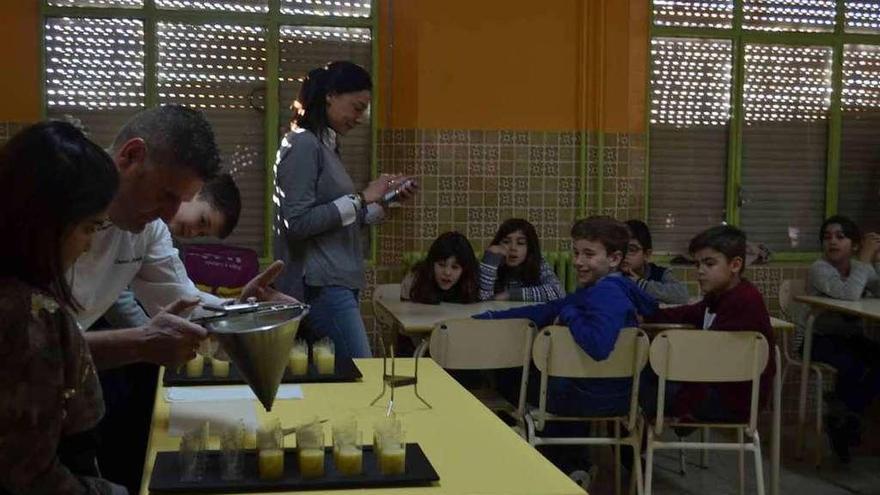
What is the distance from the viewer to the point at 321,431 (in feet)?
6.16

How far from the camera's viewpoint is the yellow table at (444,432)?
1771 millimetres

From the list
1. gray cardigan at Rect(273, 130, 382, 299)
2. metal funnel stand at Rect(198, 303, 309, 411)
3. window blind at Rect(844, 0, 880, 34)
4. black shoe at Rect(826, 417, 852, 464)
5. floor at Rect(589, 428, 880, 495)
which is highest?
window blind at Rect(844, 0, 880, 34)

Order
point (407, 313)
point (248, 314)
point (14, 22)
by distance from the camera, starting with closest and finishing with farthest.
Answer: point (248, 314), point (407, 313), point (14, 22)

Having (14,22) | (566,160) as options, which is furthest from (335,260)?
(14,22)

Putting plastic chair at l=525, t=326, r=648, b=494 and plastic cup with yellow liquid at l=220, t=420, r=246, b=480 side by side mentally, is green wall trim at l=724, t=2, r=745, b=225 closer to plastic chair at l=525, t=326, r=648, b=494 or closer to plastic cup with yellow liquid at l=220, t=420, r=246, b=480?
plastic chair at l=525, t=326, r=648, b=494

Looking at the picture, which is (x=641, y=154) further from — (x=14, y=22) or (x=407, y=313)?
(x=14, y=22)

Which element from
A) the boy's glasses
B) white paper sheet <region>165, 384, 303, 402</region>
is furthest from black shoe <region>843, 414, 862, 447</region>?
white paper sheet <region>165, 384, 303, 402</region>

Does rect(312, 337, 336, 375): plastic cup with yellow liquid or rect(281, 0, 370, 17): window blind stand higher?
rect(281, 0, 370, 17): window blind

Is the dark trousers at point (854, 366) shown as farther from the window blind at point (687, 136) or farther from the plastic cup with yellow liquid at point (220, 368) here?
the plastic cup with yellow liquid at point (220, 368)

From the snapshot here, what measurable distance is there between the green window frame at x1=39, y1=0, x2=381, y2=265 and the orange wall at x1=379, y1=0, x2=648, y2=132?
10cm

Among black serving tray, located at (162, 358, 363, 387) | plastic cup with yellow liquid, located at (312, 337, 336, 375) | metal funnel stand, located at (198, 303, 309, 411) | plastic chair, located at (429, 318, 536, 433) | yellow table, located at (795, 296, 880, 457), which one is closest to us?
metal funnel stand, located at (198, 303, 309, 411)

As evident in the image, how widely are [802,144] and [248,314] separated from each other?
4.81m

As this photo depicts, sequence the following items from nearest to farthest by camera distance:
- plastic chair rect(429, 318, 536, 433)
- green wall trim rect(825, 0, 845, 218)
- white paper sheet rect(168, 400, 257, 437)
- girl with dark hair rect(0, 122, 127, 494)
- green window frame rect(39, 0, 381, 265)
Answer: girl with dark hair rect(0, 122, 127, 494) → white paper sheet rect(168, 400, 257, 437) → plastic chair rect(429, 318, 536, 433) → green window frame rect(39, 0, 381, 265) → green wall trim rect(825, 0, 845, 218)

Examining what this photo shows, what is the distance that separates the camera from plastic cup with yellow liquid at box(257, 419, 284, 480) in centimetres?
176
